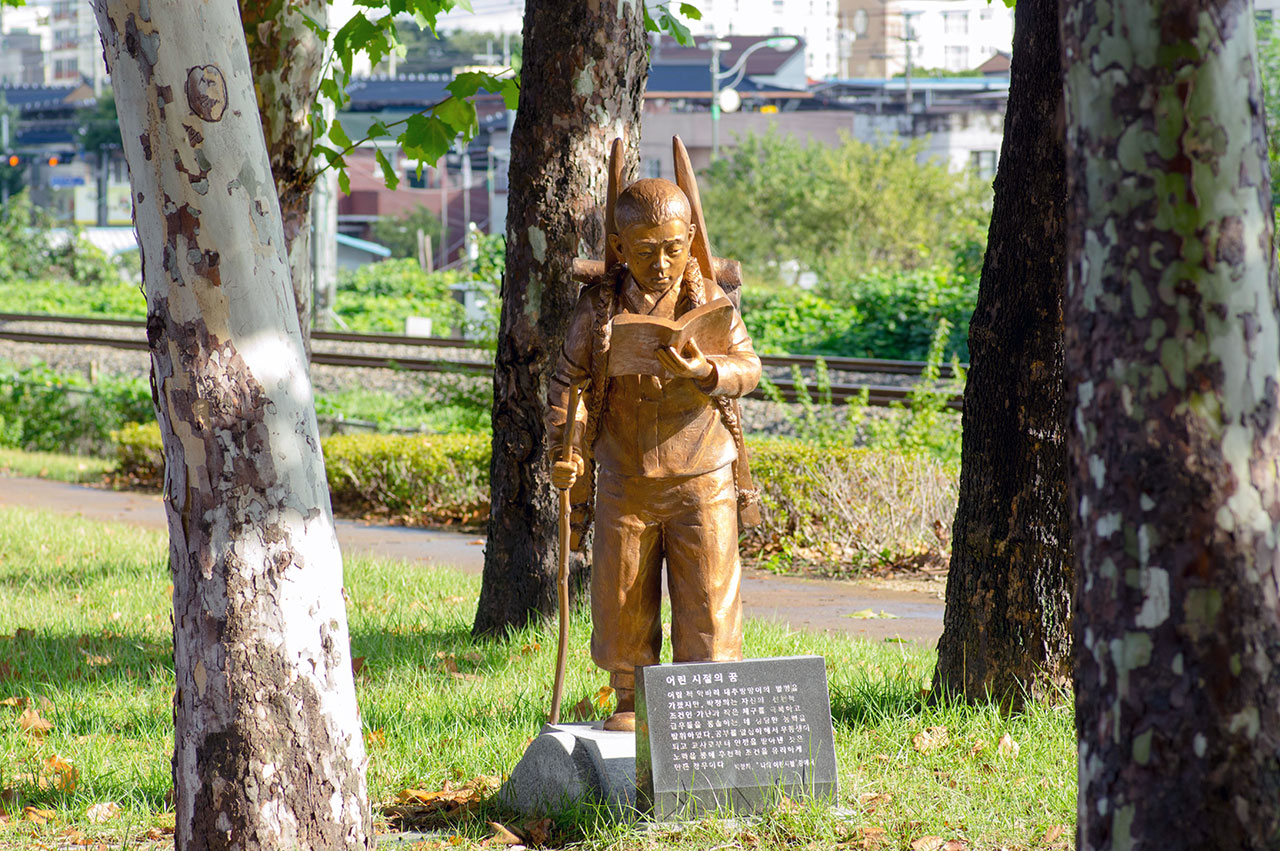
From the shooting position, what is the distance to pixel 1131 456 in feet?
7.10

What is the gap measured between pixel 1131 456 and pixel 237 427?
2124 millimetres

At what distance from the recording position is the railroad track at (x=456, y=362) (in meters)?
13.9

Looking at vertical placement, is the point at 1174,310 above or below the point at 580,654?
above

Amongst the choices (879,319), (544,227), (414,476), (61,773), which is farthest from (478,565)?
(879,319)

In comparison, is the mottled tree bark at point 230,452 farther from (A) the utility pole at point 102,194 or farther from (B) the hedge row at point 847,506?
(A) the utility pole at point 102,194

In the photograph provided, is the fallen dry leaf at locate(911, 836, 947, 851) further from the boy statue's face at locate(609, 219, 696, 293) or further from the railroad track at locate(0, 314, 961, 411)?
the railroad track at locate(0, 314, 961, 411)

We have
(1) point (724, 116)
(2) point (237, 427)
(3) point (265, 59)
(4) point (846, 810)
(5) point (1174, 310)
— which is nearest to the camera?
(5) point (1174, 310)

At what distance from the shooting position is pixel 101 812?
4395mm

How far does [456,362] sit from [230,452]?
426 inches

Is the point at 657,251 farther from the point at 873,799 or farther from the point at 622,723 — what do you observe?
the point at 873,799

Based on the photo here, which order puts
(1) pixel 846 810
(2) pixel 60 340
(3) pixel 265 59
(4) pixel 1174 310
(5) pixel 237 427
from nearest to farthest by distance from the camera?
1. (4) pixel 1174 310
2. (5) pixel 237 427
3. (1) pixel 846 810
4. (3) pixel 265 59
5. (2) pixel 60 340

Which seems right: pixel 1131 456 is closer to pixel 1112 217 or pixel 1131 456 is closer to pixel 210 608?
pixel 1112 217

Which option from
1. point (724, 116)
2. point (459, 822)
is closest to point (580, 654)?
point (459, 822)

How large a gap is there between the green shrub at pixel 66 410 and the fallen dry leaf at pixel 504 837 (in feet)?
41.1
